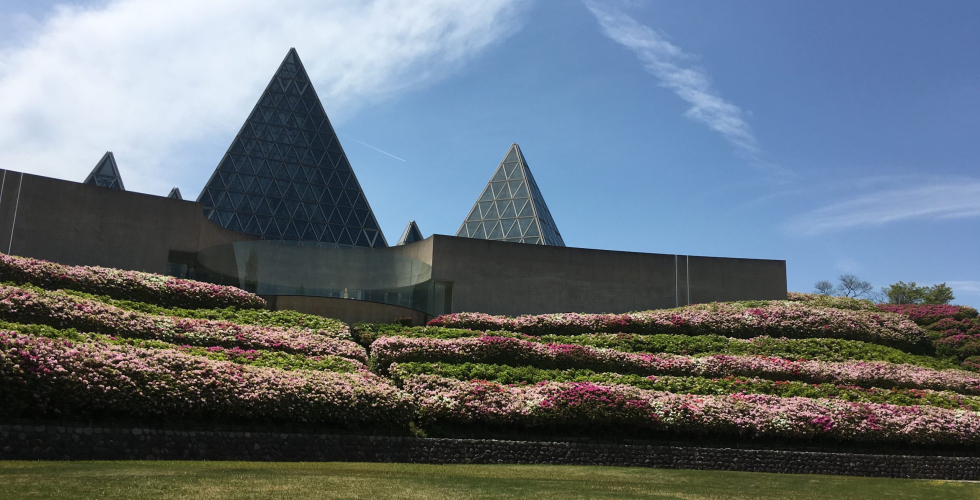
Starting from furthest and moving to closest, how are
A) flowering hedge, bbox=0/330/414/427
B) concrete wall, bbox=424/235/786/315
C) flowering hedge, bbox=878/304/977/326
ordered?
flowering hedge, bbox=878/304/977/326
concrete wall, bbox=424/235/786/315
flowering hedge, bbox=0/330/414/427

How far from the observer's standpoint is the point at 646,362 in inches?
712

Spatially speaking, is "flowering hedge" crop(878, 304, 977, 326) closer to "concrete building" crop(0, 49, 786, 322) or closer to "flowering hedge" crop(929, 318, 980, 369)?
"flowering hedge" crop(929, 318, 980, 369)

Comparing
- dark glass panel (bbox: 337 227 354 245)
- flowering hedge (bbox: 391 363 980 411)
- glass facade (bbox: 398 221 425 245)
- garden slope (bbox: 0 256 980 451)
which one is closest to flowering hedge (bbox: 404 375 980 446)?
garden slope (bbox: 0 256 980 451)

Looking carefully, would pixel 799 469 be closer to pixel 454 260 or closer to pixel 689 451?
pixel 689 451

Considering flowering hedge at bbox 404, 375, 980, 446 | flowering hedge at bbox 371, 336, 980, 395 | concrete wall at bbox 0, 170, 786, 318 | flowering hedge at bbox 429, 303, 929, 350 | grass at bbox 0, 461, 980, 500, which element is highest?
concrete wall at bbox 0, 170, 786, 318

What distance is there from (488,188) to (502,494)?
3402 centimetres

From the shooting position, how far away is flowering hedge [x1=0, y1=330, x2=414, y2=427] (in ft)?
35.4

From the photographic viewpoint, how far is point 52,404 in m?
10.9

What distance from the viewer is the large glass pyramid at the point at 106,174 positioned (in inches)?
1871

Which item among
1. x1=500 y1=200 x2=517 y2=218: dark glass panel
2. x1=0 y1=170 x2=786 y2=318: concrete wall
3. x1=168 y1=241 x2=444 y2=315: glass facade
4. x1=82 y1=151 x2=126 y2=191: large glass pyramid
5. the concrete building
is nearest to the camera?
x1=168 y1=241 x2=444 y2=315: glass facade

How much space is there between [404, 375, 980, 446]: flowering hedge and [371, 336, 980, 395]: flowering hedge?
205 cm

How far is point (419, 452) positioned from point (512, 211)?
93.2ft

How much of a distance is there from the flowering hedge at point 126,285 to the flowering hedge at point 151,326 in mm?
2357

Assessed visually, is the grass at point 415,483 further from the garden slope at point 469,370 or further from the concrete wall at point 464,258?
the concrete wall at point 464,258
